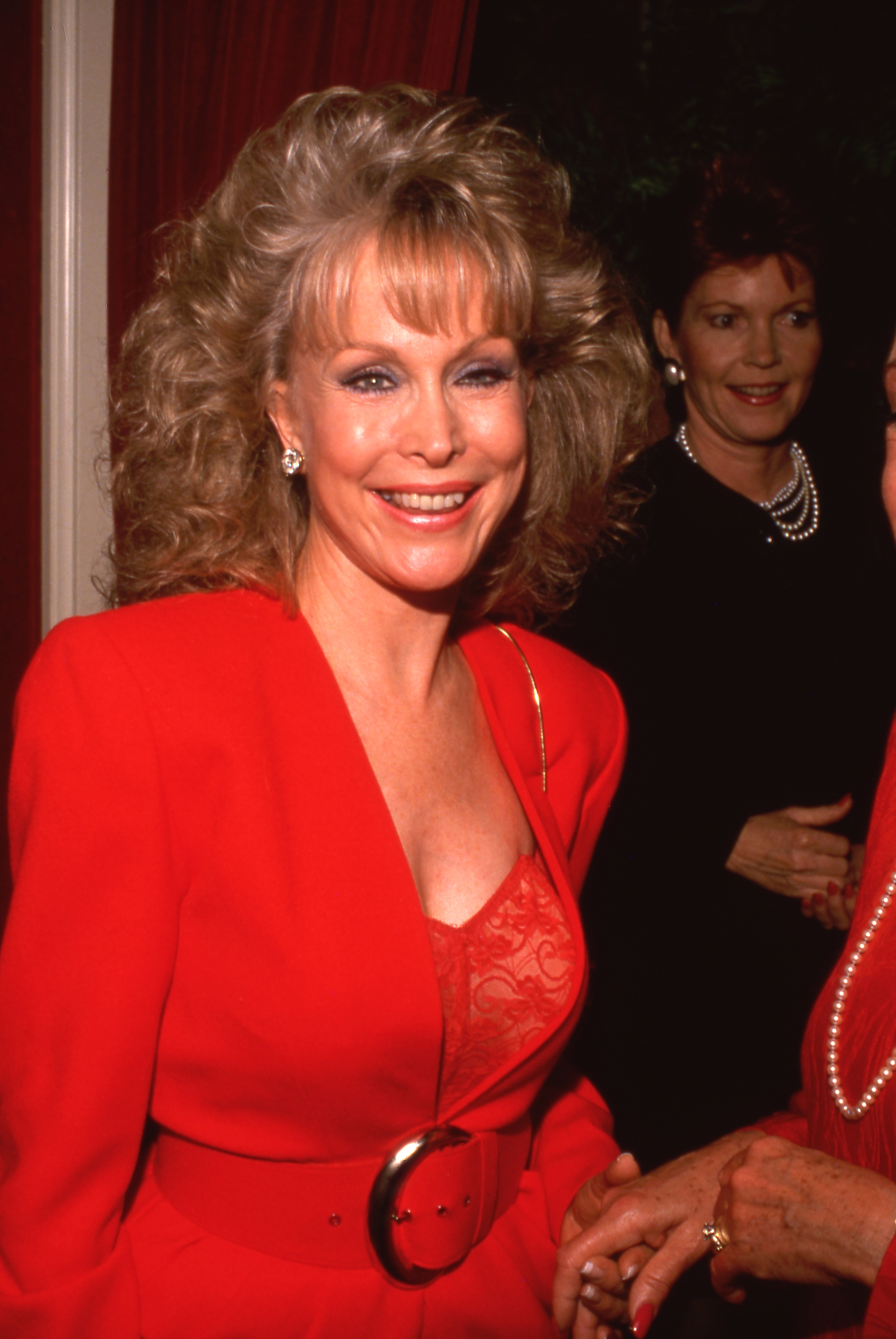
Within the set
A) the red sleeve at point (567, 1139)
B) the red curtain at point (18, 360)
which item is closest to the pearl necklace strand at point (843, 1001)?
the red sleeve at point (567, 1139)

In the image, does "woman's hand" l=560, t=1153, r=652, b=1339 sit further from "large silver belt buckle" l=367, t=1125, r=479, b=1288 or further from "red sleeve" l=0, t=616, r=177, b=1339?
"red sleeve" l=0, t=616, r=177, b=1339

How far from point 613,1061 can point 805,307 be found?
1.59 metres

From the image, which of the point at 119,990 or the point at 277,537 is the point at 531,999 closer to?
the point at 119,990

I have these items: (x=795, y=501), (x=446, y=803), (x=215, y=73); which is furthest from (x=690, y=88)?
(x=446, y=803)

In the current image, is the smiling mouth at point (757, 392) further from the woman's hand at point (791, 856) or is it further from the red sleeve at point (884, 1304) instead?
the red sleeve at point (884, 1304)

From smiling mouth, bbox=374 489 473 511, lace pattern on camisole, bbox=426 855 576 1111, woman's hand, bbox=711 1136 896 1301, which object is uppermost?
smiling mouth, bbox=374 489 473 511

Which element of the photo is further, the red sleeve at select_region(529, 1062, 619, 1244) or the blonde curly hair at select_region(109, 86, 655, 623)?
the red sleeve at select_region(529, 1062, 619, 1244)

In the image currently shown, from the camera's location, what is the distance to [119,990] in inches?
50.2

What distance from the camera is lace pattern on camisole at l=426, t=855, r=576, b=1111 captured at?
1452mm

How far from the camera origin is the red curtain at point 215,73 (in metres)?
1.95

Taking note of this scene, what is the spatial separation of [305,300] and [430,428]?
9.6 inches

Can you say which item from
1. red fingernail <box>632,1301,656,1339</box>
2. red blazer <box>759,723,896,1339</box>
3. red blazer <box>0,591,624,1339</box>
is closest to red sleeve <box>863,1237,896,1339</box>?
red blazer <box>759,723,896,1339</box>

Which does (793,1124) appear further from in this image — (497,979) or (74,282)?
(74,282)

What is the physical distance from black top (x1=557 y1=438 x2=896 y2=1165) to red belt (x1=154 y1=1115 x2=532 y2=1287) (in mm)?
886
